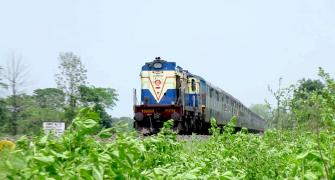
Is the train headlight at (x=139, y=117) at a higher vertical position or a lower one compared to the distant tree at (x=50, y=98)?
lower

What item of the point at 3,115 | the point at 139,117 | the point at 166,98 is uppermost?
the point at 166,98

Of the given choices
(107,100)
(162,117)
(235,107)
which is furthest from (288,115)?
(107,100)

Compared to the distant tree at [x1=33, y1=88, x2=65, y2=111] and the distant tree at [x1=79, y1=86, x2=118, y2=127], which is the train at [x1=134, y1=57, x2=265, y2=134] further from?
the distant tree at [x1=33, y1=88, x2=65, y2=111]

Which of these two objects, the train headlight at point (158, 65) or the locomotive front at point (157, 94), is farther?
the train headlight at point (158, 65)

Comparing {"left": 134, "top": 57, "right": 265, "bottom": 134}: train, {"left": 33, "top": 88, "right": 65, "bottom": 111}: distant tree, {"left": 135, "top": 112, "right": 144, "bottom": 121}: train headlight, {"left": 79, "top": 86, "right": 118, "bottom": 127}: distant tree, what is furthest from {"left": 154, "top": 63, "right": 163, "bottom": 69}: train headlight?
{"left": 33, "top": 88, "right": 65, "bottom": 111}: distant tree

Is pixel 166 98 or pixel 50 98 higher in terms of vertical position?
pixel 50 98

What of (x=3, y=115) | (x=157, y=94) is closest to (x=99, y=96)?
(x=3, y=115)

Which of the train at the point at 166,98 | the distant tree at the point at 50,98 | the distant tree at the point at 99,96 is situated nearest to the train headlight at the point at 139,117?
the train at the point at 166,98

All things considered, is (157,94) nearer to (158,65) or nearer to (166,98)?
(166,98)

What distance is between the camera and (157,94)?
2884 centimetres

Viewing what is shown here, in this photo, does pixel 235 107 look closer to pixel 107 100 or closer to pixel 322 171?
pixel 107 100

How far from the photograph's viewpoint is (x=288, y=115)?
1452cm

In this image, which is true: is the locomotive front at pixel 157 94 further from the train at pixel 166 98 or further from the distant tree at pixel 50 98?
the distant tree at pixel 50 98

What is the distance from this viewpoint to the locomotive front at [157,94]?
92.7 ft
